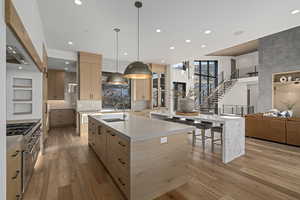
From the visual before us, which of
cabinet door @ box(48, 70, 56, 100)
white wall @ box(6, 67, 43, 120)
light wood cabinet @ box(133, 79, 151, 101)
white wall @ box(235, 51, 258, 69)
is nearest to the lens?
white wall @ box(6, 67, 43, 120)

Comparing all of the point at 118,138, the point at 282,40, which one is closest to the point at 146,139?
the point at 118,138

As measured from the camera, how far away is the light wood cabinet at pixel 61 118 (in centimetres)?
659

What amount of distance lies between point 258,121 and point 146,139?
472 centimetres

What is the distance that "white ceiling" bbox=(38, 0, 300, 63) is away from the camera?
264cm

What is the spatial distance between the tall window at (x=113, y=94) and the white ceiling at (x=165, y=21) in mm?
2161

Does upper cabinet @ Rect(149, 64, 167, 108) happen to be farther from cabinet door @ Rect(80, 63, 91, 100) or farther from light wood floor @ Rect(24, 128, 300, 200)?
light wood floor @ Rect(24, 128, 300, 200)

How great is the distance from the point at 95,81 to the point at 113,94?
1.25 meters

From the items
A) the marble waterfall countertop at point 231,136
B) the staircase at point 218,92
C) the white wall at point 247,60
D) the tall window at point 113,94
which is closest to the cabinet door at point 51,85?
the tall window at point 113,94

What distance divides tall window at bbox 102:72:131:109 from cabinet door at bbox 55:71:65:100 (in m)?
2.00

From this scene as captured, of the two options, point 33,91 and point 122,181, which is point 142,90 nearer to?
point 33,91

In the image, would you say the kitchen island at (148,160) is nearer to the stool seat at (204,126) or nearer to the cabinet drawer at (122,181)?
the cabinet drawer at (122,181)

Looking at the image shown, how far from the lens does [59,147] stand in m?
3.86

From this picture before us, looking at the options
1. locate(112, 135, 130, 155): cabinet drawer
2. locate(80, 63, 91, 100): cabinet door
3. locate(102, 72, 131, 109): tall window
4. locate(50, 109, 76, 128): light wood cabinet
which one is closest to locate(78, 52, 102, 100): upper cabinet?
locate(80, 63, 91, 100): cabinet door

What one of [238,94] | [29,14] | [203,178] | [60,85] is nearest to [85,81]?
[60,85]
